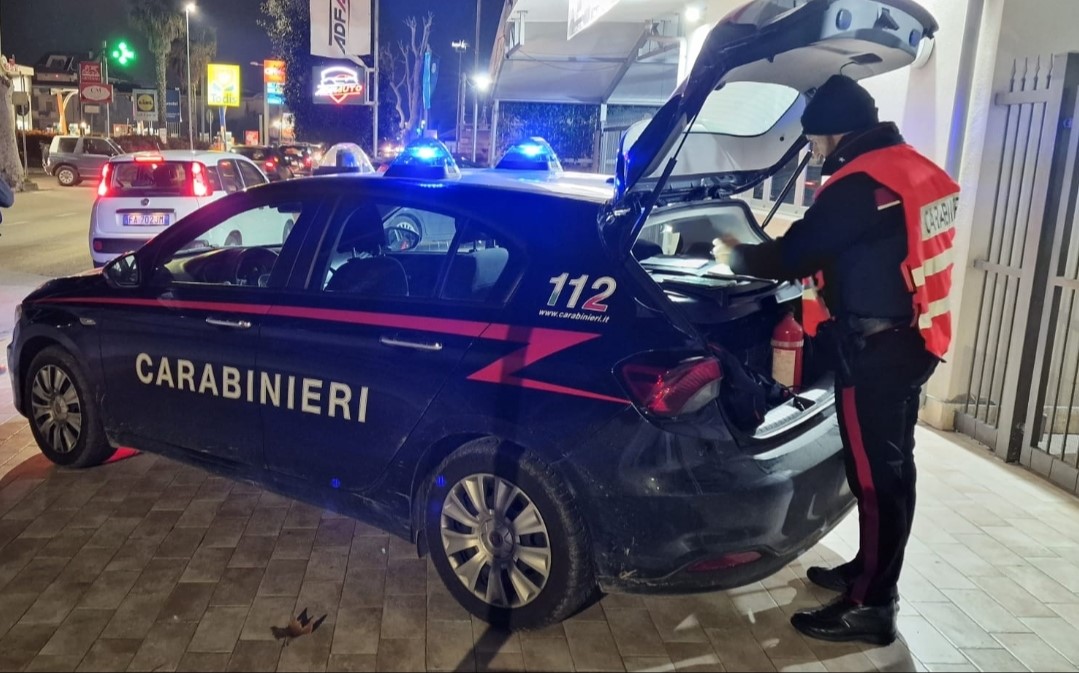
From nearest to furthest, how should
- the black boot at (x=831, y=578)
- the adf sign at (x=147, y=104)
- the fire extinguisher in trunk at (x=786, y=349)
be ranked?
the fire extinguisher in trunk at (x=786, y=349) < the black boot at (x=831, y=578) < the adf sign at (x=147, y=104)

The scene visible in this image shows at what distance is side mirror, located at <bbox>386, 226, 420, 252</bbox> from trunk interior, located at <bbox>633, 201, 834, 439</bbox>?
1378 millimetres

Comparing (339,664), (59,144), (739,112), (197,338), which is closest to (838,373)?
(739,112)

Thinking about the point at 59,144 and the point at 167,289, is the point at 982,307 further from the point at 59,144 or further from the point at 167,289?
the point at 59,144

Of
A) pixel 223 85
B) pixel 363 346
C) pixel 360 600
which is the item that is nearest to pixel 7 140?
pixel 223 85

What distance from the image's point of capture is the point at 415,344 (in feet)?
11.0

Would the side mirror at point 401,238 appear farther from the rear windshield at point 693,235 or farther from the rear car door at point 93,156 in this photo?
the rear car door at point 93,156

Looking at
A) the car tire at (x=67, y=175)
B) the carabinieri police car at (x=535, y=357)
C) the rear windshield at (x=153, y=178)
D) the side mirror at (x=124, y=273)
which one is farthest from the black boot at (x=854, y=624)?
the car tire at (x=67, y=175)

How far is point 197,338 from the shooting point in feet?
13.1

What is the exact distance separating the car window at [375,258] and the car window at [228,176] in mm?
6997

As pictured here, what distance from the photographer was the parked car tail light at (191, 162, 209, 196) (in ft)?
34.2

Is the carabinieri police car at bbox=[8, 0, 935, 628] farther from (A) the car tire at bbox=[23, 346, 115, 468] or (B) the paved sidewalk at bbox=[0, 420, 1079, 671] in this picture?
(B) the paved sidewalk at bbox=[0, 420, 1079, 671]

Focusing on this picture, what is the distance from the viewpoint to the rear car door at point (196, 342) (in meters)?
3.84

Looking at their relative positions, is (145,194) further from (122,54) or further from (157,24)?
(157,24)

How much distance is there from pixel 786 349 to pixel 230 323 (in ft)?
7.91
